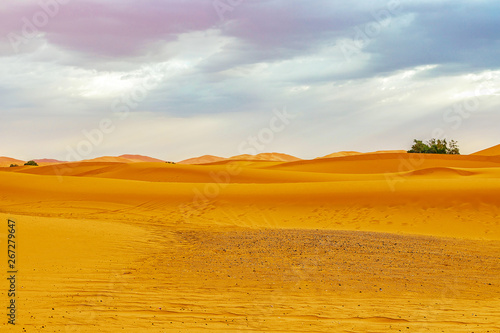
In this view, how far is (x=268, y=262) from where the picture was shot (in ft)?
37.6

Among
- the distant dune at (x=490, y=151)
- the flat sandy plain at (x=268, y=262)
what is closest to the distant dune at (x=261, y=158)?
the distant dune at (x=490, y=151)

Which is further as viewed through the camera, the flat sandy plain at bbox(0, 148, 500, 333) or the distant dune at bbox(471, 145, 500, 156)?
the distant dune at bbox(471, 145, 500, 156)

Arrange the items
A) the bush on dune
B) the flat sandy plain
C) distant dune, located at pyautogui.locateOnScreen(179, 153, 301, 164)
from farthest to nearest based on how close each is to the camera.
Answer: distant dune, located at pyautogui.locateOnScreen(179, 153, 301, 164) → the bush on dune → the flat sandy plain

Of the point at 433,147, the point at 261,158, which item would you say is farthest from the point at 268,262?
the point at 261,158

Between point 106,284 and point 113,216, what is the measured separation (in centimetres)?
1449

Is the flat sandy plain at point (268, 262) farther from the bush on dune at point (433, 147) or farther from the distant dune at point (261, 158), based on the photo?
the distant dune at point (261, 158)

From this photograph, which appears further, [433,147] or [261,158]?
[261,158]

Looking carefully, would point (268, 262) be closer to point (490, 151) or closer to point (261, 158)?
point (490, 151)

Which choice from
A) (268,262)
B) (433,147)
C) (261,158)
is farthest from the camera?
(261,158)

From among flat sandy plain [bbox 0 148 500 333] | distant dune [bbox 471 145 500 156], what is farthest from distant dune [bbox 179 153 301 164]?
flat sandy plain [bbox 0 148 500 333]

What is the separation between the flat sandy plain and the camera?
277 inches

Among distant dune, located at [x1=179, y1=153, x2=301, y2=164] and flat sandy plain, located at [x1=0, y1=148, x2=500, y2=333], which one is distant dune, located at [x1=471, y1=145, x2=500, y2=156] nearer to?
distant dune, located at [x1=179, y1=153, x2=301, y2=164]

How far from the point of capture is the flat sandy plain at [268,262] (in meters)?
7.04

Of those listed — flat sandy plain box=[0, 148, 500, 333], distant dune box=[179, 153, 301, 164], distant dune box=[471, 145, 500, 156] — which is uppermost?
distant dune box=[179, 153, 301, 164]
